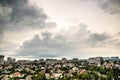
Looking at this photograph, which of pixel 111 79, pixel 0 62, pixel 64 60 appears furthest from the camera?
pixel 64 60

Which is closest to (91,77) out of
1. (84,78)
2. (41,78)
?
A: (84,78)

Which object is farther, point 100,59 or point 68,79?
point 100,59

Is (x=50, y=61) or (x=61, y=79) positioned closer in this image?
(x=61, y=79)

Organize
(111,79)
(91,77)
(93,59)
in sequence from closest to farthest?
(111,79) → (91,77) → (93,59)

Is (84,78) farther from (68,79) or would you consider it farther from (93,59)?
(93,59)

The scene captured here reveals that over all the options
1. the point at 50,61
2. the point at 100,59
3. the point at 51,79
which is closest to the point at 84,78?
the point at 51,79

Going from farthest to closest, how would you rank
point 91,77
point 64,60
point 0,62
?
point 64,60
point 0,62
point 91,77

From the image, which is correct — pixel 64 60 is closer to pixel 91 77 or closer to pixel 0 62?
pixel 0 62

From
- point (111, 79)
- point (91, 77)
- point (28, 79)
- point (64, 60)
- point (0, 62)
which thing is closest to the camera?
point (111, 79)
